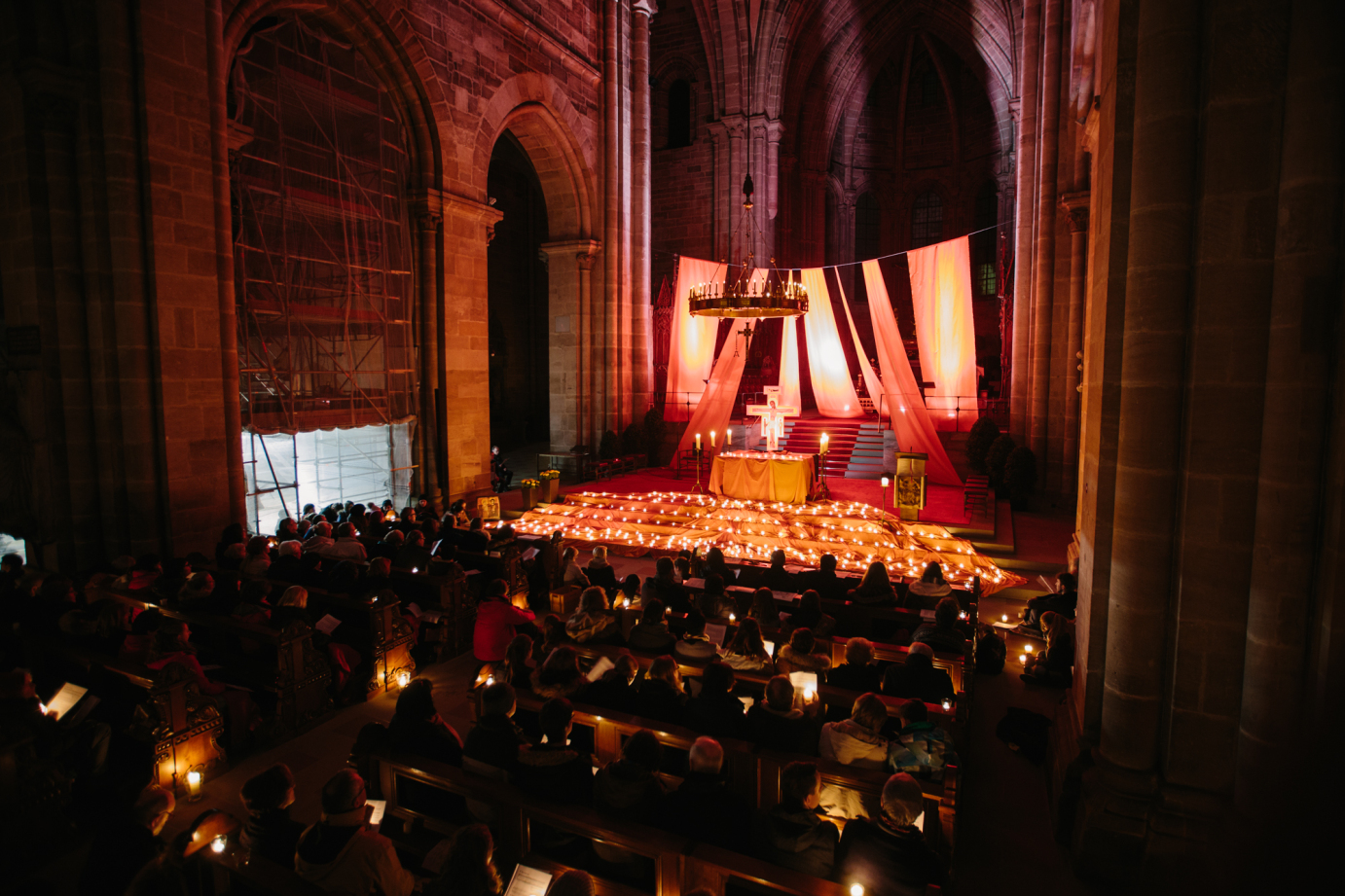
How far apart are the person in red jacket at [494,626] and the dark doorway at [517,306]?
51.6 ft

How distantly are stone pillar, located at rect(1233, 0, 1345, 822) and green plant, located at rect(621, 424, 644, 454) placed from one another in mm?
Answer: 12200

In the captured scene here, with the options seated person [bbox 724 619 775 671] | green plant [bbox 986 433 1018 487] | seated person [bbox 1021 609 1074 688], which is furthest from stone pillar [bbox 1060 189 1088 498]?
seated person [bbox 724 619 775 671]

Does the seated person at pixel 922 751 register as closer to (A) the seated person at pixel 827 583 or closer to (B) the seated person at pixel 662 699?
(B) the seated person at pixel 662 699

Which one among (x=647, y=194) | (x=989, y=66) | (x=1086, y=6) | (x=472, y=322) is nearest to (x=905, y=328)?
(x=989, y=66)

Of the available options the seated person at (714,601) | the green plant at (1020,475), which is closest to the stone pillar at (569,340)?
the green plant at (1020,475)

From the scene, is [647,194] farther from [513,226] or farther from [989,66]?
[989,66]

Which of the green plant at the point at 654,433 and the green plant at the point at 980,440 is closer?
the green plant at the point at 980,440

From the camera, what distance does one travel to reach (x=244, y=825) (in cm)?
269

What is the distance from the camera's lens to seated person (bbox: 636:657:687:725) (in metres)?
3.67

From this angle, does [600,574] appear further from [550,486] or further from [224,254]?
[550,486]

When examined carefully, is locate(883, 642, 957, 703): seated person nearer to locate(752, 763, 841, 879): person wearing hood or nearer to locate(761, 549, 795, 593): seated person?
locate(752, 763, 841, 879): person wearing hood

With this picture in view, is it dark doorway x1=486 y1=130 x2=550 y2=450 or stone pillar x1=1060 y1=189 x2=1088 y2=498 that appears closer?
stone pillar x1=1060 y1=189 x2=1088 y2=498

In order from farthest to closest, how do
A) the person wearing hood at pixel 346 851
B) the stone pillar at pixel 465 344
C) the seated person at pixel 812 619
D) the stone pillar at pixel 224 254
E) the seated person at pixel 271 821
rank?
the stone pillar at pixel 465 344 < the stone pillar at pixel 224 254 < the seated person at pixel 812 619 < the seated person at pixel 271 821 < the person wearing hood at pixel 346 851

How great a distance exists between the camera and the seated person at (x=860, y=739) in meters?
3.30
